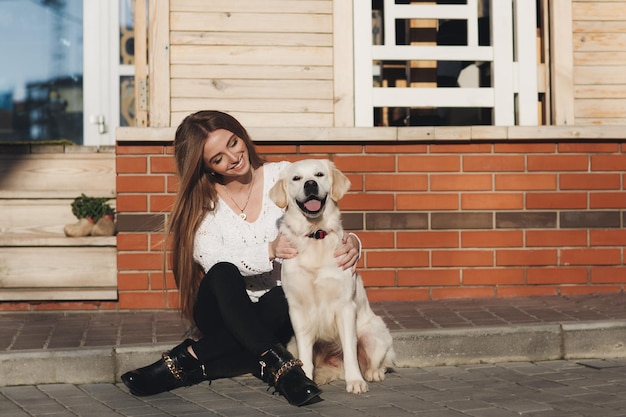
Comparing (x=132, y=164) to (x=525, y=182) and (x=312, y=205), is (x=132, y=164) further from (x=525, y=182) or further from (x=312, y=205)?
(x=525, y=182)

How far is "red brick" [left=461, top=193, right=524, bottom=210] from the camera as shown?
6750mm

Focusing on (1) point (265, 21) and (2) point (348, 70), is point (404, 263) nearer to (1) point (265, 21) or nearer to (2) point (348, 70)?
(2) point (348, 70)

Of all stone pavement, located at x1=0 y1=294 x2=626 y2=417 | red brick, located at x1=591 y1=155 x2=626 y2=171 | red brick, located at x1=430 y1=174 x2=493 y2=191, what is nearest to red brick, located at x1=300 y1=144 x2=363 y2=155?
red brick, located at x1=430 y1=174 x2=493 y2=191

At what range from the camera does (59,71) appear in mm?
9562

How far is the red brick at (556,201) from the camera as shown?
6.79m

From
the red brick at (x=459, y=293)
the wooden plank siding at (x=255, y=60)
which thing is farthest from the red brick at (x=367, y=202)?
the red brick at (x=459, y=293)

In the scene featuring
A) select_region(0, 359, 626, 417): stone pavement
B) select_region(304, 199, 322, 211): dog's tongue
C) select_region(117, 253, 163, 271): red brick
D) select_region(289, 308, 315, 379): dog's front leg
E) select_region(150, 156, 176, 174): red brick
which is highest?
select_region(150, 156, 176, 174): red brick

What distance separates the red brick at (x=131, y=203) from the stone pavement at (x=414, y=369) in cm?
79

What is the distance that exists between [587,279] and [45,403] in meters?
4.03

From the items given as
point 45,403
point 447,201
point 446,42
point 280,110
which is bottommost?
point 45,403

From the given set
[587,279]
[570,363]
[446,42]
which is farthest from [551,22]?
[570,363]

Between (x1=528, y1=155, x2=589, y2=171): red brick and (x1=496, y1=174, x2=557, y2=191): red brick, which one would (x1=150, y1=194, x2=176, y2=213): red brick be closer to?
(x1=496, y1=174, x2=557, y2=191): red brick

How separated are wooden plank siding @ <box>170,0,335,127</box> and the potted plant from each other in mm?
916

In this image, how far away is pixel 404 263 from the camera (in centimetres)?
672
